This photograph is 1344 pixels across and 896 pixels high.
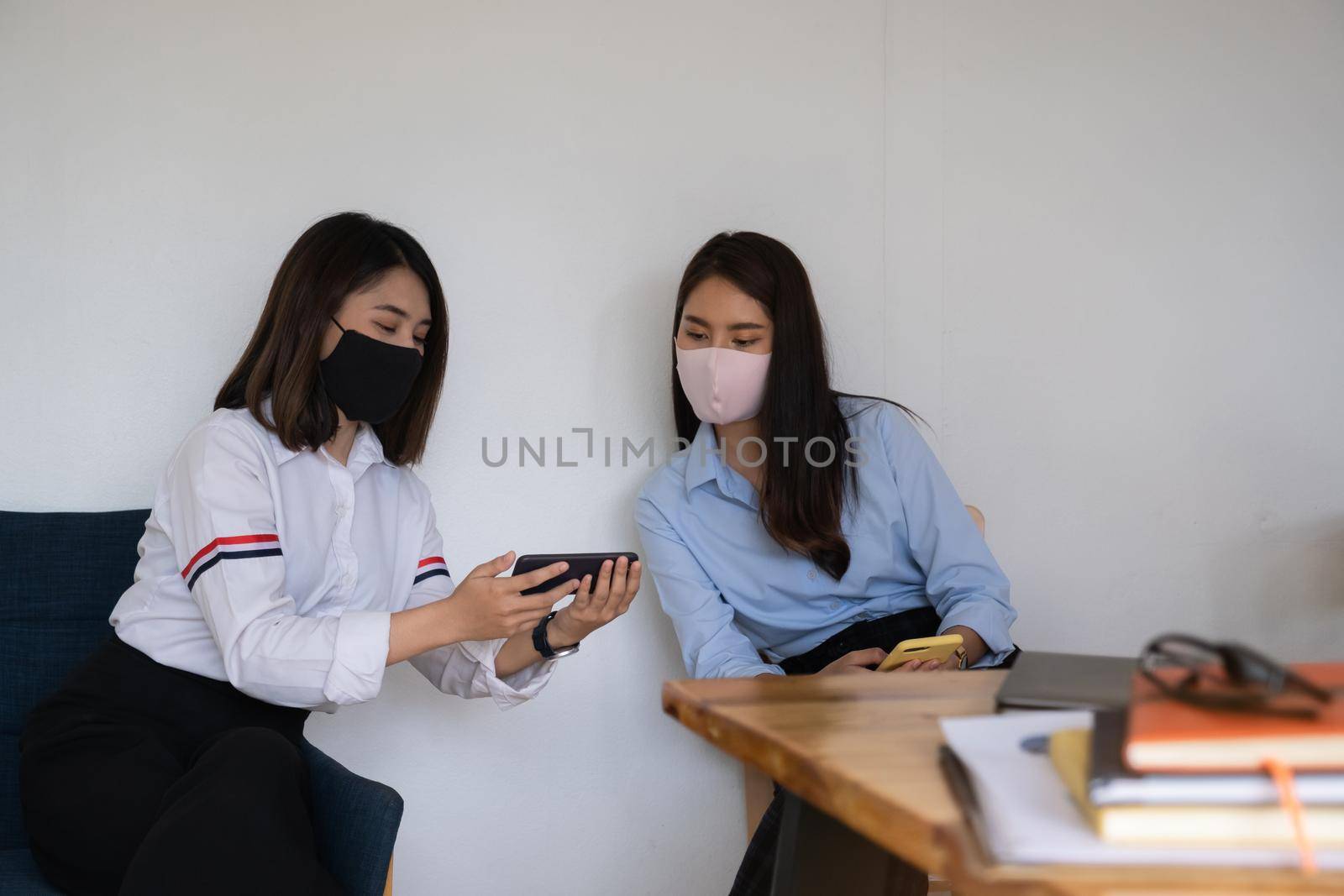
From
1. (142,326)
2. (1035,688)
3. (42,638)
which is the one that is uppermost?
(142,326)

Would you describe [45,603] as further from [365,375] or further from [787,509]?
[787,509]

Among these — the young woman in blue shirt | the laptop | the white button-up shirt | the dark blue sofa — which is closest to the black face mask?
the white button-up shirt

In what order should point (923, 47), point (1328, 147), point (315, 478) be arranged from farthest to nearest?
point (1328, 147), point (923, 47), point (315, 478)

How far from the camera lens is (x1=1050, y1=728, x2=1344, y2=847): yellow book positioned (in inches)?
23.0

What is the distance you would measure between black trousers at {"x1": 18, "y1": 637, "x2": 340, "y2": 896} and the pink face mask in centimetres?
93

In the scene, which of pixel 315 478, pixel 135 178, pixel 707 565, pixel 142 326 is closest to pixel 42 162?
pixel 135 178

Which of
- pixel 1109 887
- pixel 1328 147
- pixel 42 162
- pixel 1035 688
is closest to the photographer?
pixel 1109 887

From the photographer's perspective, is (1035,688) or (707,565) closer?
(1035,688)

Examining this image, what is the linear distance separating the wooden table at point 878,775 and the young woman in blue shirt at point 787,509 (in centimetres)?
93

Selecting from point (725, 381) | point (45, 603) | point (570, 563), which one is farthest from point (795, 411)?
point (45, 603)

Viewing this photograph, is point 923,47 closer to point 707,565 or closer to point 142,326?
point 707,565

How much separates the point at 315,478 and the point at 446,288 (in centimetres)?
67

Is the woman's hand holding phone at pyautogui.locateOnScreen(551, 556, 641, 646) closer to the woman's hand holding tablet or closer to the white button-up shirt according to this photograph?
the woman's hand holding tablet

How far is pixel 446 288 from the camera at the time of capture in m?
2.36
